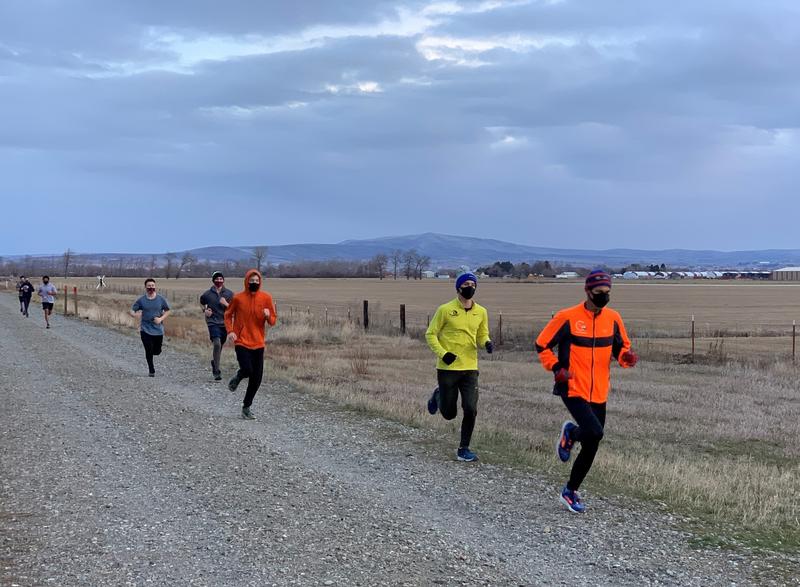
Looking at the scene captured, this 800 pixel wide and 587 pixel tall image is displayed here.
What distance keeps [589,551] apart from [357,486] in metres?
2.23

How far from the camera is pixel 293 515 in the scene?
6008 mm

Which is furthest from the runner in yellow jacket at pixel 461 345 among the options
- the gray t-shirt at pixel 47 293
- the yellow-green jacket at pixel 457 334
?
the gray t-shirt at pixel 47 293

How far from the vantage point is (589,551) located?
17.5ft

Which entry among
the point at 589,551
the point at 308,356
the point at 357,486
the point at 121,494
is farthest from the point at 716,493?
the point at 308,356

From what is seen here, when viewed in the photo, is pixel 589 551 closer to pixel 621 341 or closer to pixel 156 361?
pixel 621 341

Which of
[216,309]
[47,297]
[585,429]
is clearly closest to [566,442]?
[585,429]

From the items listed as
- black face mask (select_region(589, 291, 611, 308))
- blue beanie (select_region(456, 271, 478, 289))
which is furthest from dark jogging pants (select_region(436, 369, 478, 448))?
black face mask (select_region(589, 291, 611, 308))

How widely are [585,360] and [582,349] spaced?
86mm

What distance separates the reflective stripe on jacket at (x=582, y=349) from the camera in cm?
622

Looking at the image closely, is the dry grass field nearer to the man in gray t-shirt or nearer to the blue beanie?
the blue beanie

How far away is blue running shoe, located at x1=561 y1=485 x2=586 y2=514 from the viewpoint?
624cm

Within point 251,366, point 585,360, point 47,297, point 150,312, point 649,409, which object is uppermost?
point 585,360

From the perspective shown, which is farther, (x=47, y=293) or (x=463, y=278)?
(x=47, y=293)

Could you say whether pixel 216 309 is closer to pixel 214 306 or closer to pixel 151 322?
pixel 214 306
